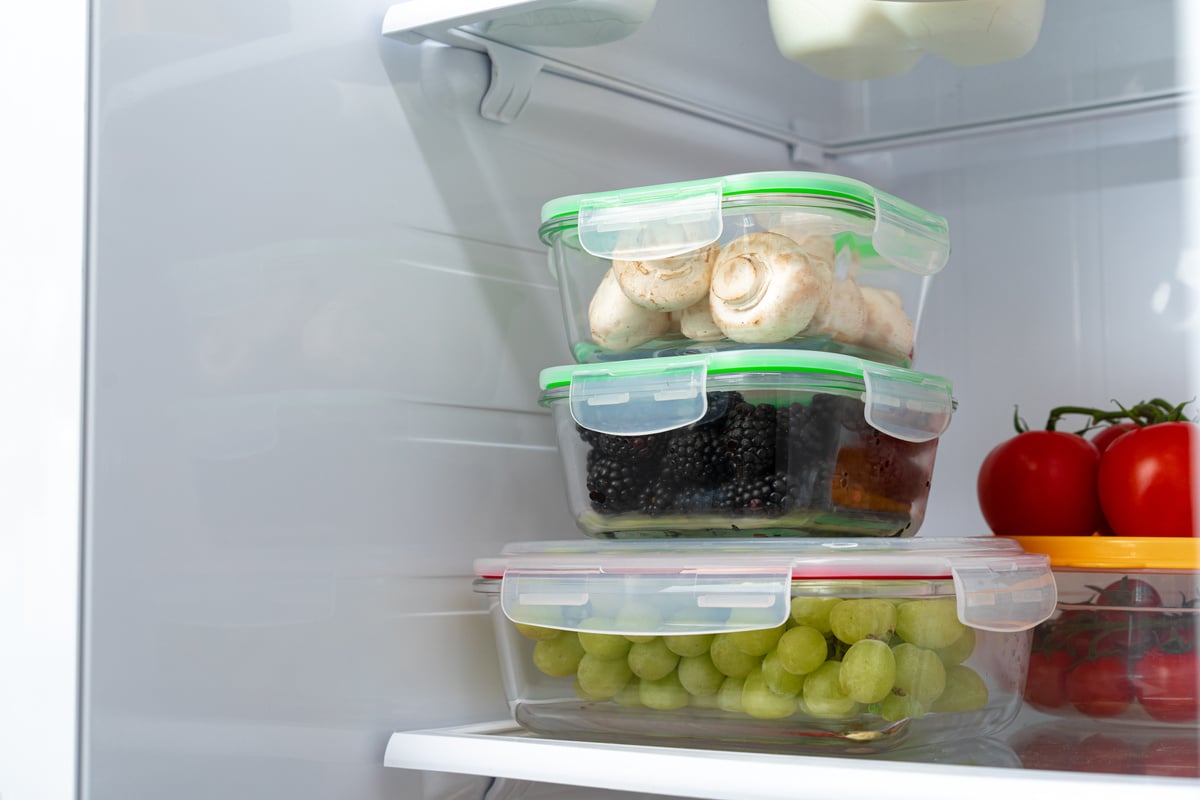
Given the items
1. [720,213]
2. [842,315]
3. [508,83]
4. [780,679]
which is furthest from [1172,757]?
[508,83]

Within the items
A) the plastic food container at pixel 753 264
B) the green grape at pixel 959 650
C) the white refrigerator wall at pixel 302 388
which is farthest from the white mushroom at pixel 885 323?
the white refrigerator wall at pixel 302 388

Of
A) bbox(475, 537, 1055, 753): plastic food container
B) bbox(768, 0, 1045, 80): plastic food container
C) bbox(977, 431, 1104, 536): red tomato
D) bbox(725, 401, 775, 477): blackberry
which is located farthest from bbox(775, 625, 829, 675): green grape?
bbox(768, 0, 1045, 80): plastic food container

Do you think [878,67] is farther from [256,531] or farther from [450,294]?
[256,531]

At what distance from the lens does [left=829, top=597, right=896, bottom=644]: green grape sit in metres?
0.80

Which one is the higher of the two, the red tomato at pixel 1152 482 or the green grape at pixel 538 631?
the red tomato at pixel 1152 482

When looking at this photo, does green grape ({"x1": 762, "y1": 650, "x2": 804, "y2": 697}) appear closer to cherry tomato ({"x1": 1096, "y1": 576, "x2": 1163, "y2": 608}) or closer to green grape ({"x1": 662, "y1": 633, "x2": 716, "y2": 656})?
green grape ({"x1": 662, "y1": 633, "x2": 716, "y2": 656})

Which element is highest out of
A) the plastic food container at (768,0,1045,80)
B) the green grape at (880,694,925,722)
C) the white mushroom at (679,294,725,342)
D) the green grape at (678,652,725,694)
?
the plastic food container at (768,0,1045,80)

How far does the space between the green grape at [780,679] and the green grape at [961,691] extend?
0.30ft

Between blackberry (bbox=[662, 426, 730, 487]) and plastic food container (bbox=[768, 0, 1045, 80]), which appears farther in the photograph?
plastic food container (bbox=[768, 0, 1045, 80])

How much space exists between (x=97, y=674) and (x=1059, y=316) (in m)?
0.96

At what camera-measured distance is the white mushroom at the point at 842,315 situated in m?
0.89

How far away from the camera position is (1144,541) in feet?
2.95

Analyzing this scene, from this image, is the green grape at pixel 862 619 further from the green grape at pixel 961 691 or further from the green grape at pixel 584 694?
the green grape at pixel 584 694

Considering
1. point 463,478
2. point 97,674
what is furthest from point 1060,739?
point 97,674
